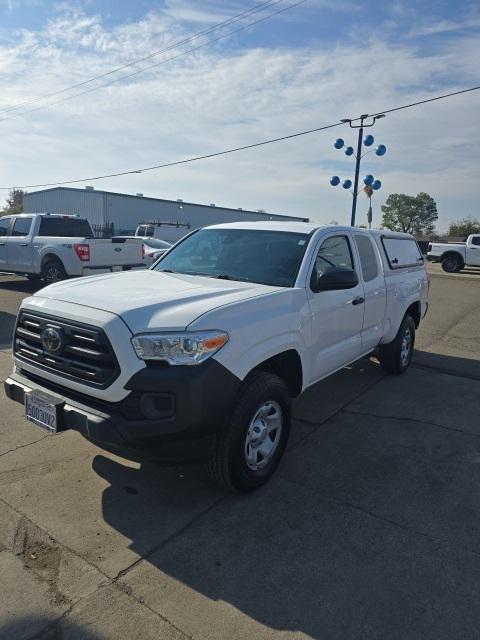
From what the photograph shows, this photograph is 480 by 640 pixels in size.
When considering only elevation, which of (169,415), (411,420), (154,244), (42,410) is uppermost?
(154,244)

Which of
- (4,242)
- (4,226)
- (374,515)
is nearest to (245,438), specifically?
(374,515)

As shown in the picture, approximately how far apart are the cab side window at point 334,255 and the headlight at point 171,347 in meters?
1.58

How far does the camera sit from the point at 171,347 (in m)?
2.80

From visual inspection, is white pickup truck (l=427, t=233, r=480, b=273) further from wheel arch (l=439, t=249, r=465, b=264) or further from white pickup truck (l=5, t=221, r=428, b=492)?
white pickup truck (l=5, t=221, r=428, b=492)

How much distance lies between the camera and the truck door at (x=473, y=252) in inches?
969

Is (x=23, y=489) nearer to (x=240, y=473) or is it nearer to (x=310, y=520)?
(x=240, y=473)

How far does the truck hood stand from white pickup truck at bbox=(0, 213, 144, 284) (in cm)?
797

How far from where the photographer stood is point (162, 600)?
94.7 inches

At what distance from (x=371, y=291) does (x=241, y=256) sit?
62.2 inches

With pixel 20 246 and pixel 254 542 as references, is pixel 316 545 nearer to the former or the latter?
pixel 254 542

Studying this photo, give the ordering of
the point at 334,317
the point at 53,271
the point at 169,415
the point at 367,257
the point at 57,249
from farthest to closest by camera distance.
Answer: the point at 53,271, the point at 57,249, the point at 367,257, the point at 334,317, the point at 169,415

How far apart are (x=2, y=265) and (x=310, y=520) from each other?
503 inches

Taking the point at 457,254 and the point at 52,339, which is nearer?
the point at 52,339

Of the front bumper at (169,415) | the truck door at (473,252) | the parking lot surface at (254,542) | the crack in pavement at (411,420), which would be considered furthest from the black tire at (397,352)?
the truck door at (473,252)
